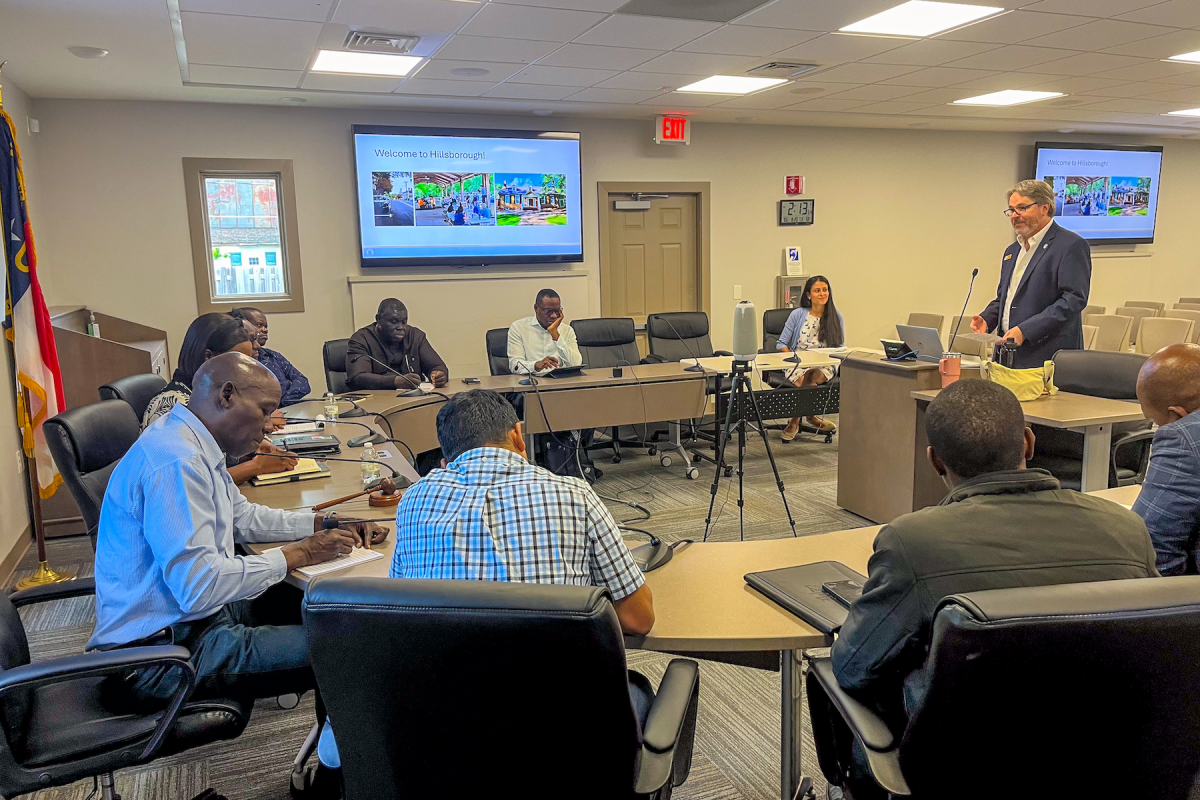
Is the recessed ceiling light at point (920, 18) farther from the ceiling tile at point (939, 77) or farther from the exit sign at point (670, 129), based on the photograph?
the exit sign at point (670, 129)

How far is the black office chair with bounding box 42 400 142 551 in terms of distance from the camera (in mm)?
2314

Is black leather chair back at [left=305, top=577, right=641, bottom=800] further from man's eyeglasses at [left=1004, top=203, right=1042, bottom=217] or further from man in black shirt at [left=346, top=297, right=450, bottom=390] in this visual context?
man's eyeglasses at [left=1004, top=203, right=1042, bottom=217]

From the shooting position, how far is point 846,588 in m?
1.72

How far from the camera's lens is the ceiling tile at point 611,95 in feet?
18.4

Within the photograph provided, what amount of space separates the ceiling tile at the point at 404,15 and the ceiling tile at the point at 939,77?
3.00 m

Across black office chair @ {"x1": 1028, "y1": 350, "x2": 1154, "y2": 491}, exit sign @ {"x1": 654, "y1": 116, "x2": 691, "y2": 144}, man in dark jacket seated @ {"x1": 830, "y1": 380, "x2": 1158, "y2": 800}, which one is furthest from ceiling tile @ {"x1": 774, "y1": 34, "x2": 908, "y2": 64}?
man in dark jacket seated @ {"x1": 830, "y1": 380, "x2": 1158, "y2": 800}

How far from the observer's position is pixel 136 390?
3256 millimetres

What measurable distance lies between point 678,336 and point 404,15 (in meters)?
3.25

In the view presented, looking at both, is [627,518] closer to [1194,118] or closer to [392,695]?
[392,695]

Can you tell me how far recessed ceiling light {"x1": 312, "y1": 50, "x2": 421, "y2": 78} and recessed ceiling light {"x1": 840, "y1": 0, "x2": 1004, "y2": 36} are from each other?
2.42m

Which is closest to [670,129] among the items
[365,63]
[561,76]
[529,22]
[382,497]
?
[561,76]

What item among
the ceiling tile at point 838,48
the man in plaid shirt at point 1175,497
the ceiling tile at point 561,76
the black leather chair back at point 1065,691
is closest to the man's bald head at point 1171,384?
the man in plaid shirt at point 1175,497

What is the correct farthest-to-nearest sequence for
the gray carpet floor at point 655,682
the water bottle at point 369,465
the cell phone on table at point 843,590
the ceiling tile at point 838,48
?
the ceiling tile at point 838,48
the water bottle at point 369,465
the gray carpet floor at point 655,682
the cell phone on table at point 843,590

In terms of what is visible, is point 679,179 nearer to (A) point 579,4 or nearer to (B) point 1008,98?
(B) point 1008,98
